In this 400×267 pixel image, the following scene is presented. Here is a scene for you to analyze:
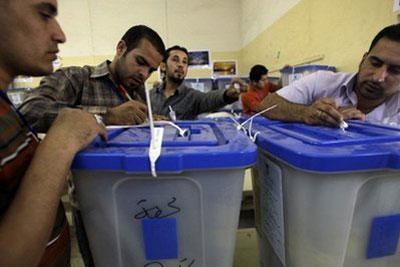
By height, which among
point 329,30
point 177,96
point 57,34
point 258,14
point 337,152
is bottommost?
point 337,152

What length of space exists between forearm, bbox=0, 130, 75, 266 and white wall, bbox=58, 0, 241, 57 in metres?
4.79

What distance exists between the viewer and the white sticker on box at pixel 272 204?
0.50m

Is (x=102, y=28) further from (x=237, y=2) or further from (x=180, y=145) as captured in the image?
(x=180, y=145)

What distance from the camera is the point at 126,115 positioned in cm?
77

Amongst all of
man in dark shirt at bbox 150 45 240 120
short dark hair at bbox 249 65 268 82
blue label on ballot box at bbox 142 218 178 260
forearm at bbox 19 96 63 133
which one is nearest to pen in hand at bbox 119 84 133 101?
forearm at bbox 19 96 63 133

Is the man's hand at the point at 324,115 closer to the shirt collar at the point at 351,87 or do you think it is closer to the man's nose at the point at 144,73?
the shirt collar at the point at 351,87

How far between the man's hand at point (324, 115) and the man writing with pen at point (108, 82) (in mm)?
454

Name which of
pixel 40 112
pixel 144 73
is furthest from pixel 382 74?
pixel 40 112

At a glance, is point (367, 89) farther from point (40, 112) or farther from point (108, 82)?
point (40, 112)

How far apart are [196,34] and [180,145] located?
480cm

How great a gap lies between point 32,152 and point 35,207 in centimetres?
11

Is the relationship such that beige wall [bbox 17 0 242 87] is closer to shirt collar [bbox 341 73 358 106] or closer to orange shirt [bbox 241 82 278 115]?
orange shirt [bbox 241 82 278 115]

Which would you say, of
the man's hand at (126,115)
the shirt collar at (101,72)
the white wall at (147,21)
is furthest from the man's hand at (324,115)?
the white wall at (147,21)

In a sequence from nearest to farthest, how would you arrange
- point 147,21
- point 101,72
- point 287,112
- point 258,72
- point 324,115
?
point 324,115 < point 287,112 < point 101,72 < point 258,72 < point 147,21
